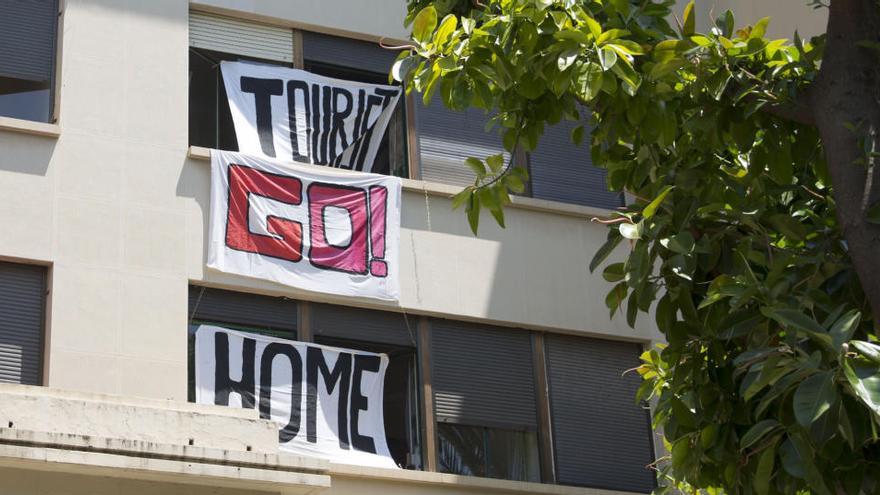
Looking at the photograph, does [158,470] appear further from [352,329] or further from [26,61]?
[26,61]

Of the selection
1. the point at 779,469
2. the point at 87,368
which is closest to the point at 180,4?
the point at 87,368

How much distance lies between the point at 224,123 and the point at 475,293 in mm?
3207

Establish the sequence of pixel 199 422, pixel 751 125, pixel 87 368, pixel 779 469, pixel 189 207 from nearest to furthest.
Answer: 1. pixel 779 469
2. pixel 751 125
3. pixel 199 422
4. pixel 87 368
5. pixel 189 207

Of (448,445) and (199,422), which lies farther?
(448,445)

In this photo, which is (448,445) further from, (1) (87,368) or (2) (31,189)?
(2) (31,189)

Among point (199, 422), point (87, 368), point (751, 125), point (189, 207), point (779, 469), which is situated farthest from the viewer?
point (189, 207)

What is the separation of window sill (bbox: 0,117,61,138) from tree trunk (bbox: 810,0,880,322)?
8.63 meters

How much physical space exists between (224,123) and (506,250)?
3.32 meters

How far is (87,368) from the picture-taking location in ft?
45.4

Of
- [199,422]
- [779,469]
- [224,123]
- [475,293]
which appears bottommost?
[779,469]

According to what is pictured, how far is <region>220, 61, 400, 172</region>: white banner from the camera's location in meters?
15.9

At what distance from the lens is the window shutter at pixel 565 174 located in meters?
17.3

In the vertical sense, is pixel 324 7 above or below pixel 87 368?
above

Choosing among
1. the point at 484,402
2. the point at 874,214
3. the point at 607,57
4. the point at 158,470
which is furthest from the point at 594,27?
the point at 484,402
